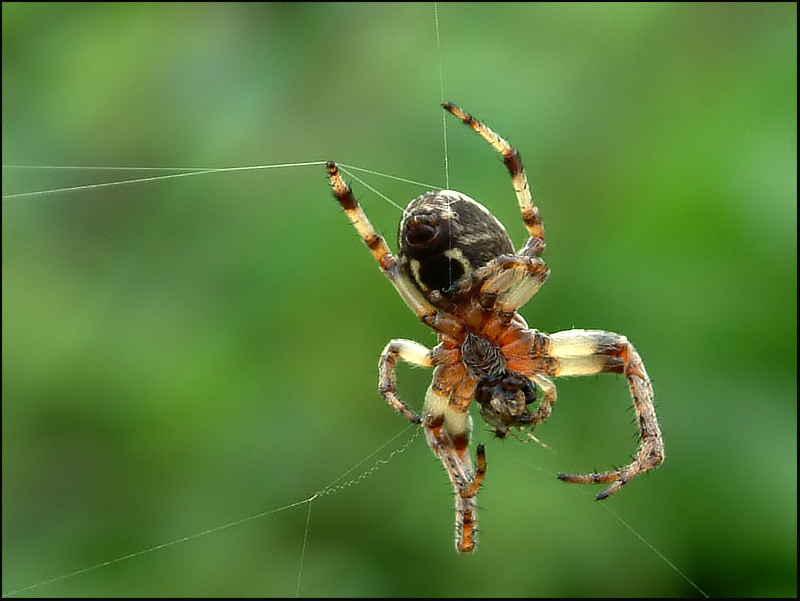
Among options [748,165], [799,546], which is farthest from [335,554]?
[748,165]

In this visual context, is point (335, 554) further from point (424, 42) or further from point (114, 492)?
point (424, 42)

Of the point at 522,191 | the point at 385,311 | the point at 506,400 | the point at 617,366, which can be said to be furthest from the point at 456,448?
the point at 385,311

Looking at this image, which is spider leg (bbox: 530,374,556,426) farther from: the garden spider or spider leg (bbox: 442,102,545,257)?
spider leg (bbox: 442,102,545,257)

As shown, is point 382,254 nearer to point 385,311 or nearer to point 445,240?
point 445,240

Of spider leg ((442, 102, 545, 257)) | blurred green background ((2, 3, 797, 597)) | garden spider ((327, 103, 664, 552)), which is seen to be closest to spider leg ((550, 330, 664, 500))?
garden spider ((327, 103, 664, 552))

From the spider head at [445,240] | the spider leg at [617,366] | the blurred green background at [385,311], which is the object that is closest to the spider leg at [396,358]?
the spider head at [445,240]

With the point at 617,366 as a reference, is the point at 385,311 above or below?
above

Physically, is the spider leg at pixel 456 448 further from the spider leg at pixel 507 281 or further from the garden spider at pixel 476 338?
the spider leg at pixel 507 281

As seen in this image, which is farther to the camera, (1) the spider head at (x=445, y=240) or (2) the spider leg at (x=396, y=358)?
(2) the spider leg at (x=396, y=358)

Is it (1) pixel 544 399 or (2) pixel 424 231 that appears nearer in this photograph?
(2) pixel 424 231
